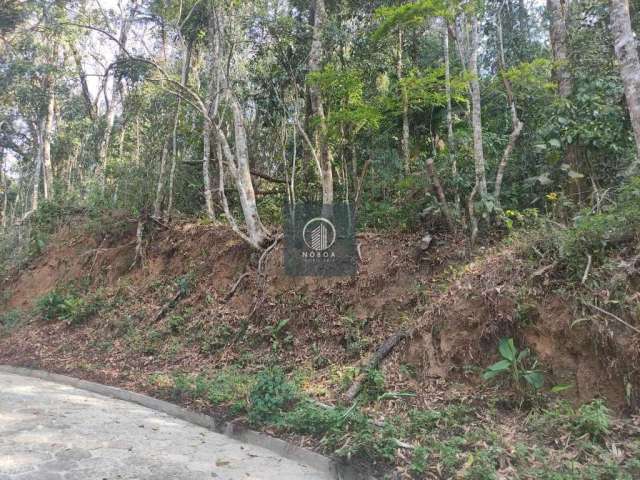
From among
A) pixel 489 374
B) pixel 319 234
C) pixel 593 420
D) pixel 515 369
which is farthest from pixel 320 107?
pixel 593 420

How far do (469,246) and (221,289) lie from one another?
5039mm

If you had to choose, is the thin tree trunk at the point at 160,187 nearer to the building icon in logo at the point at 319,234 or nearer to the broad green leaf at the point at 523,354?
the building icon in logo at the point at 319,234

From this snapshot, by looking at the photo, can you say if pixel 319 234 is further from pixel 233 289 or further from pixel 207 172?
pixel 207 172

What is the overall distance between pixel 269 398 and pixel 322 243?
11.8 feet

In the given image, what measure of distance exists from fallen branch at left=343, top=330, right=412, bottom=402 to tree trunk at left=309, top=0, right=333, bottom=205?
3211 millimetres

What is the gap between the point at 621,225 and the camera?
15.9ft

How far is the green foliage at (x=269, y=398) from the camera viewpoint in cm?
552

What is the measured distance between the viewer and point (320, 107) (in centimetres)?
894

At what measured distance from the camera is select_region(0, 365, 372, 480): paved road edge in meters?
4.50

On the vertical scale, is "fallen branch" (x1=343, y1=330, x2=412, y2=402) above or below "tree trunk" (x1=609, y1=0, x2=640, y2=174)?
below

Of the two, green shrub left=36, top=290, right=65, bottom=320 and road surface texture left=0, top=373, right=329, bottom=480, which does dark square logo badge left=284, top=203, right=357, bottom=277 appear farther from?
green shrub left=36, top=290, right=65, bottom=320

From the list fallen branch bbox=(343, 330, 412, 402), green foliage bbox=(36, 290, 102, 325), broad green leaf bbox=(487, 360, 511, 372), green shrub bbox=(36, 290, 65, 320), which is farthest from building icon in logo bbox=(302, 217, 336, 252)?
green shrub bbox=(36, 290, 65, 320)

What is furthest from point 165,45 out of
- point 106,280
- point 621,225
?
point 621,225

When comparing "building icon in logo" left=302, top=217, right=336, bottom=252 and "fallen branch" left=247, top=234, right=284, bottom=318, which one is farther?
"building icon in logo" left=302, top=217, right=336, bottom=252
